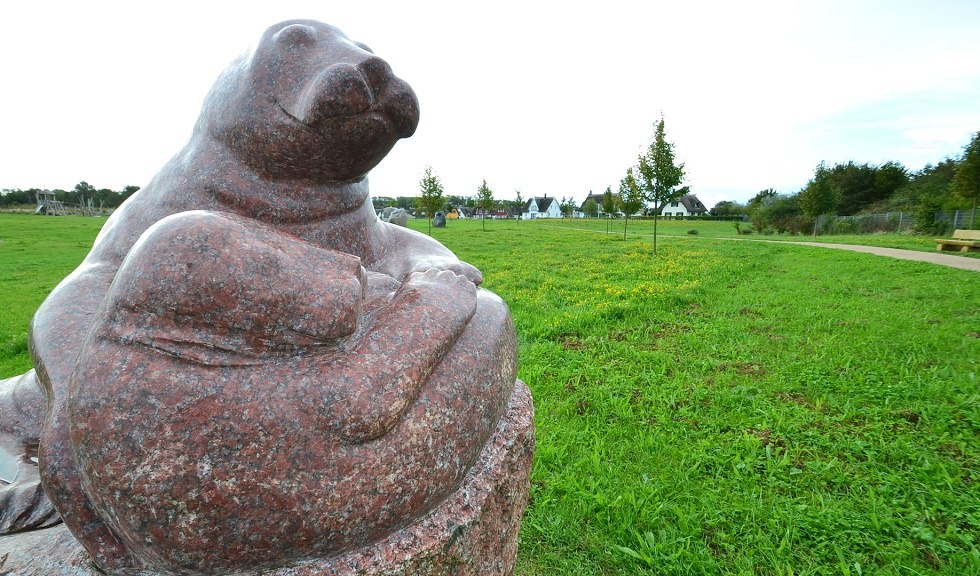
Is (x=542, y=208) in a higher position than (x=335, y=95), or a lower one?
higher

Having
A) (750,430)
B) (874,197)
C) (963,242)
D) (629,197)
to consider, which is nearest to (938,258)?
(963,242)

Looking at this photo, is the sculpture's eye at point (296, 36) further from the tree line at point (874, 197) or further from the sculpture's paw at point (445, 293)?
the tree line at point (874, 197)

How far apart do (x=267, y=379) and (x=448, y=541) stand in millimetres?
692

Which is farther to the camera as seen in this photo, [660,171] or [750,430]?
[660,171]

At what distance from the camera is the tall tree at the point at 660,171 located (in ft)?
48.4

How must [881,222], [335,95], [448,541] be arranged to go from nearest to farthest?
[448,541], [335,95], [881,222]

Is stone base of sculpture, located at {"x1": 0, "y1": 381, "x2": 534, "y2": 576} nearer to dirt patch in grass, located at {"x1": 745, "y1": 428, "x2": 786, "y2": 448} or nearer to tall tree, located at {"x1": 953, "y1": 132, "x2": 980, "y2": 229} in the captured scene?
dirt patch in grass, located at {"x1": 745, "y1": 428, "x2": 786, "y2": 448}

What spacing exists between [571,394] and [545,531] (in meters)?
1.61

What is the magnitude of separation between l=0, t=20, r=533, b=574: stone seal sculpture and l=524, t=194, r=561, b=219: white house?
3393 inches

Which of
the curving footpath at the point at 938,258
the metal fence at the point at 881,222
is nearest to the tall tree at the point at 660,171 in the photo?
the curving footpath at the point at 938,258

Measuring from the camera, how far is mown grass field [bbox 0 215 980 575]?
2.53 m

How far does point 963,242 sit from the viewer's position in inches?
518

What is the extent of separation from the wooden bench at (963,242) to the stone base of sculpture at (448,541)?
55.4ft

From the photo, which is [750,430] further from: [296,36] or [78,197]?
[78,197]
